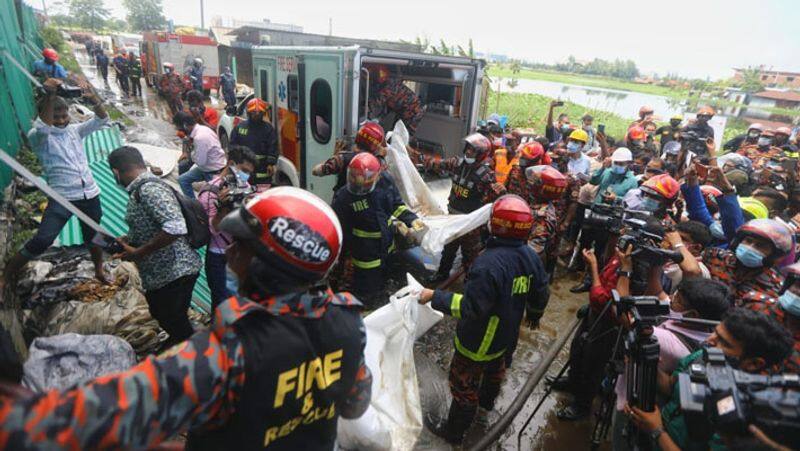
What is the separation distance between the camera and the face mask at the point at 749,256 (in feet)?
8.45

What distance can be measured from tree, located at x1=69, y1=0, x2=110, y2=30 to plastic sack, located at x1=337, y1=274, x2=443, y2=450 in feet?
249

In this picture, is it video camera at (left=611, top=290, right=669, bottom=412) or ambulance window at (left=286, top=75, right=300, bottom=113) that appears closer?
video camera at (left=611, top=290, right=669, bottom=412)

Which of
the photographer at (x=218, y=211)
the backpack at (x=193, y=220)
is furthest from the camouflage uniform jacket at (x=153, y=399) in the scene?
the photographer at (x=218, y=211)

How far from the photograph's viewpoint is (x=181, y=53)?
18.1m

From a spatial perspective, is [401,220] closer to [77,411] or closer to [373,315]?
[373,315]

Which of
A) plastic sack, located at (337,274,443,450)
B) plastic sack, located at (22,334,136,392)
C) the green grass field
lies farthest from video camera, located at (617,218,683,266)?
the green grass field

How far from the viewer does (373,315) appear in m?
2.79

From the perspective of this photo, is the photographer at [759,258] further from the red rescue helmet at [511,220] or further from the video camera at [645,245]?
the red rescue helmet at [511,220]

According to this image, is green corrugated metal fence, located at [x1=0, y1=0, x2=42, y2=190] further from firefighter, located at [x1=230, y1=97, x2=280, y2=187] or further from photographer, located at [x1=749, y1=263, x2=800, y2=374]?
photographer, located at [x1=749, y1=263, x2=800, y2=374]

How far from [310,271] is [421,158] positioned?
5.15 metres

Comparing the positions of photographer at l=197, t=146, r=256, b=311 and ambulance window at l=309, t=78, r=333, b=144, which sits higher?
ambulance window at l=309, t=78, r=333, b=144

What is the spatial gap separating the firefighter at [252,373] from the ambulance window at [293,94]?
5.02 metres

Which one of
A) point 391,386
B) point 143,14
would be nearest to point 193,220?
point 391,386

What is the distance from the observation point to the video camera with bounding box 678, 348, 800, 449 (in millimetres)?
1278
